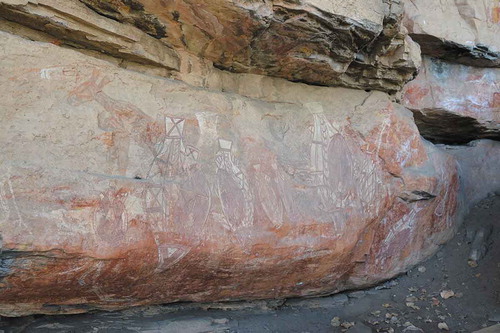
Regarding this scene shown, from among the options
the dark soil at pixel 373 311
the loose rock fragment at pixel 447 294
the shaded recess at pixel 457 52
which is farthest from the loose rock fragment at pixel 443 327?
the shaded recess at pixel 457 52

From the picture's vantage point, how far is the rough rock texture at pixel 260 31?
3.76m

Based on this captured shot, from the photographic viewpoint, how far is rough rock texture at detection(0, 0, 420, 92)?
3.76 meters

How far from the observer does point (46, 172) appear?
3238 mm

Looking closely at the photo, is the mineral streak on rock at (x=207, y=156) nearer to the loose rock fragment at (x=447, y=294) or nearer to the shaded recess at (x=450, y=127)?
the loose rock fragment at (x=447, y=294)

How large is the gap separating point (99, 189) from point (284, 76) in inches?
100

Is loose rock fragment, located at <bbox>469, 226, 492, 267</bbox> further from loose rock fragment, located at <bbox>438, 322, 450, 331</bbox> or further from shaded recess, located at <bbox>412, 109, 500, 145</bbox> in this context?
shaded recess, located at <bbox>412, 109, 500, 145</bbox>

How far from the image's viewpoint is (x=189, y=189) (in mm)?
3934

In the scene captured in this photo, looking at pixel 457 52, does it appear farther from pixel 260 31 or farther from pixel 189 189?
pixel 189 189

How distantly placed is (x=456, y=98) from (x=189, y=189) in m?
4.79

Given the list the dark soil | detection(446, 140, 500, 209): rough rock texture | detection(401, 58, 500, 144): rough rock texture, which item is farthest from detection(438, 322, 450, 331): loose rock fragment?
detection(401, 58, 500, 144): rough rock texture

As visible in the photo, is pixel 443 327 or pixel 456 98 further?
pixel 456 98

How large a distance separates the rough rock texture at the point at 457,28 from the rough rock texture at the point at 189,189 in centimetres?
163

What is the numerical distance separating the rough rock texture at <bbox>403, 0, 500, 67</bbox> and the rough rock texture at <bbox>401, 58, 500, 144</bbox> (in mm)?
192

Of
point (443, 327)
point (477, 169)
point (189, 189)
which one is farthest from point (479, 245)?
point (189, 189)
